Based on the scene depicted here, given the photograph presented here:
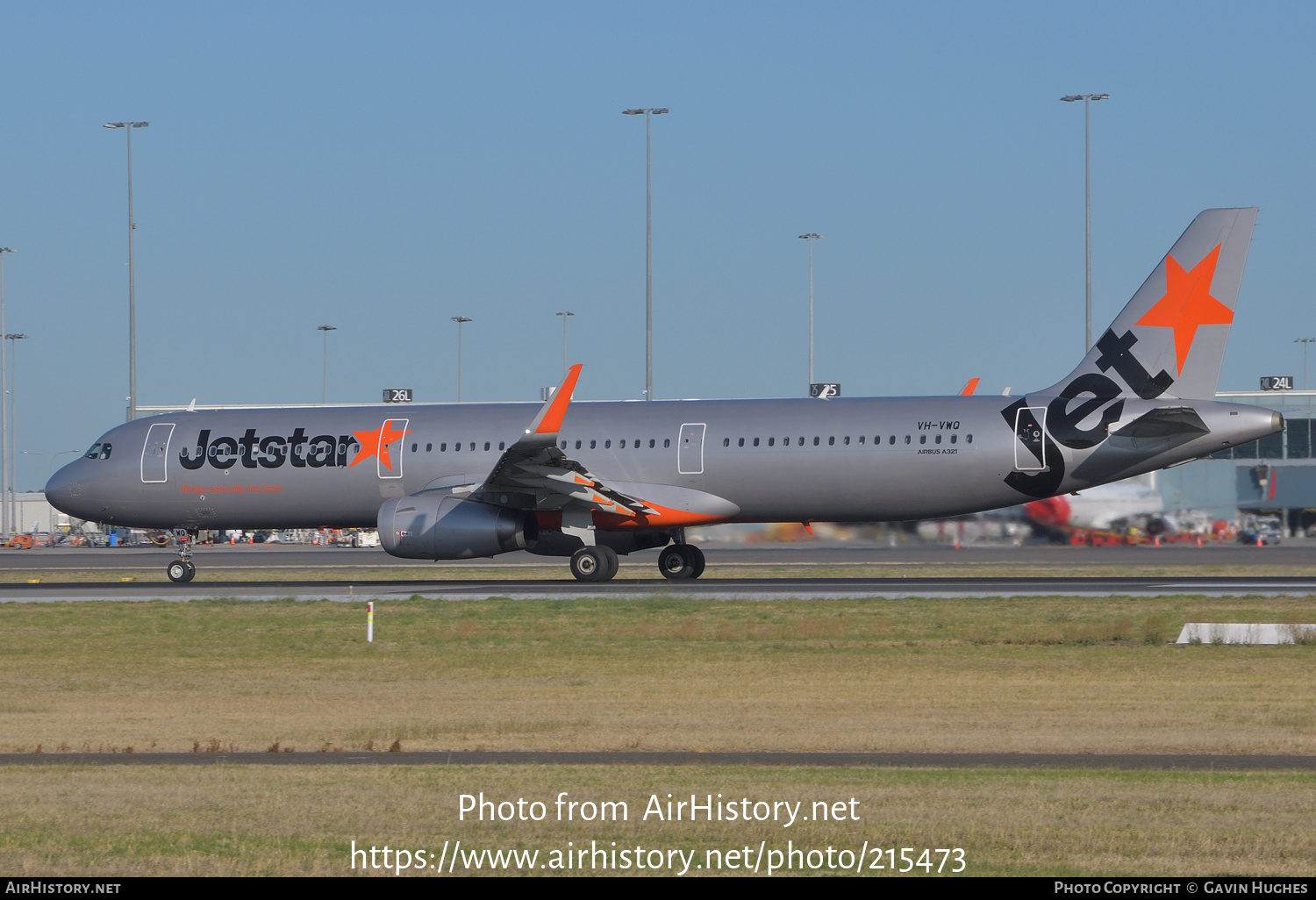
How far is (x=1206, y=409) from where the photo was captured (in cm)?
3077

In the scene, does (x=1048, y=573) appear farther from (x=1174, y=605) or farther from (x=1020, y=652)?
(x=1020, y=652)

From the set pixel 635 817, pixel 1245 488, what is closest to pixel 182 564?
pixel 635 817

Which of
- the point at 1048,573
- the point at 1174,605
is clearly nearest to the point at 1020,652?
the point at 1174,605

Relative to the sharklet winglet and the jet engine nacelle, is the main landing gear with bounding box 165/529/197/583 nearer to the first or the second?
the jet engine nacelle

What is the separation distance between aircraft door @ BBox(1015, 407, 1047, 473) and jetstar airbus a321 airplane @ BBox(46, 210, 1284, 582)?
3cm

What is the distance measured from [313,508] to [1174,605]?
19.6 meters

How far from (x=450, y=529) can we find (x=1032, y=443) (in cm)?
1170

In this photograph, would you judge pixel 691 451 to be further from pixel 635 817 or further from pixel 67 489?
pixel 635 817

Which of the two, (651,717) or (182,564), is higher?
(651,717)

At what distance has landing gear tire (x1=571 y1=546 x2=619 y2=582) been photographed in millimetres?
34219

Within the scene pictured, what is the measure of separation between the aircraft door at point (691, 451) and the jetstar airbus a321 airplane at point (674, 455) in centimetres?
4

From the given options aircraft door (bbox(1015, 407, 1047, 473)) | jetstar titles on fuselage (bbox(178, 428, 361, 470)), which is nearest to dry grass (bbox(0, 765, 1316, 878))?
aircraft door (bbox(1015, 407, 1047, 473))

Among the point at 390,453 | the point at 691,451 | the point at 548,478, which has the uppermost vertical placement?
the point at 691,451

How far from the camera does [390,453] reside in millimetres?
36219
